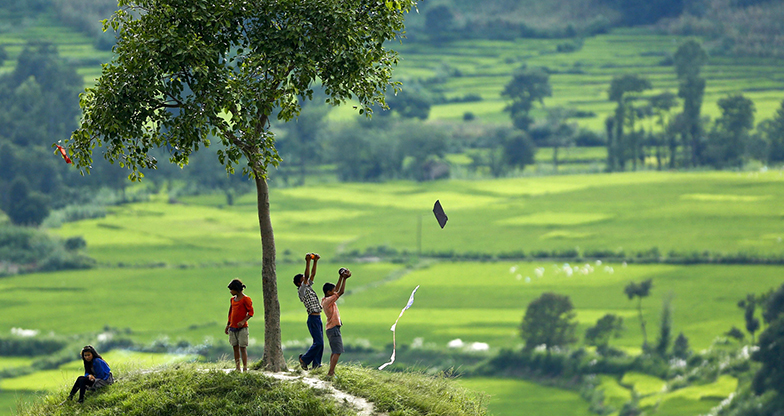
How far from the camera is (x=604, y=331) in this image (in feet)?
291

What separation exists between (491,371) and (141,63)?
71.9 meters

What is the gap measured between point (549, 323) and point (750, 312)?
18.4 m

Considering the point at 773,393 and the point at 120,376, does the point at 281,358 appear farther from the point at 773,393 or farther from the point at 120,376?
the point at 773,393

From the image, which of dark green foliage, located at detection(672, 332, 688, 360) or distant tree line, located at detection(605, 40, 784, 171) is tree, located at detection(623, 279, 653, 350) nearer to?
dark green foliage, located at detection(672, 332, 688, 360)

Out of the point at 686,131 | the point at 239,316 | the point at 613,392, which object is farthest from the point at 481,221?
the point at 239,316

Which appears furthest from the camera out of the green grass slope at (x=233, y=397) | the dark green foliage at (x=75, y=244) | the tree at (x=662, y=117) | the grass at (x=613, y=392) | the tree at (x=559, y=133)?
the tree at (x=559, y=133)

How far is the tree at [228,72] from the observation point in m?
17.5

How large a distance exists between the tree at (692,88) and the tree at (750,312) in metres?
47.9

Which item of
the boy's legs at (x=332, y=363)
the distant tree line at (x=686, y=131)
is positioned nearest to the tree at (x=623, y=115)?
the distant tree line at (x=686, y=131)

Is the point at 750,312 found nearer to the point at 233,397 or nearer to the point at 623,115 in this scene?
the point at 623,115

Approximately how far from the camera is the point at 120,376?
18812 millimetres

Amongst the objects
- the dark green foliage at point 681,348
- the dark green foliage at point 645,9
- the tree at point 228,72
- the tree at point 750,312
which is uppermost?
the dark green foliage at point 645,9

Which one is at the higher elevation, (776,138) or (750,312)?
(776,138)

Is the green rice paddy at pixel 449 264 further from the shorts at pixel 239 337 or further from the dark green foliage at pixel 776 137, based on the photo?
the shorts at pixel 239 337
